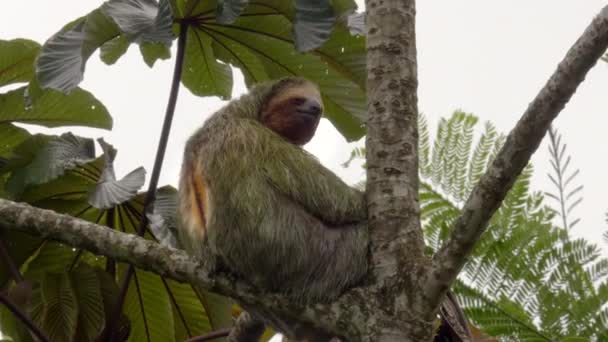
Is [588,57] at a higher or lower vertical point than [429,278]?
higher

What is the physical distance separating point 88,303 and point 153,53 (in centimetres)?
167

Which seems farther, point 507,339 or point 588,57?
point 507,339

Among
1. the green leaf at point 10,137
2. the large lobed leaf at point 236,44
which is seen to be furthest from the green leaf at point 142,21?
the green leaf at point 10,137

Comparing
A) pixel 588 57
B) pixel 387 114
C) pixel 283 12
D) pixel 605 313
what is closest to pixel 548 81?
pixel 588 57

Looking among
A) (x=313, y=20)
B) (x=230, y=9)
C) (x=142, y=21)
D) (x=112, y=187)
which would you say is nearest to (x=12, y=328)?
(x=112, y=187)

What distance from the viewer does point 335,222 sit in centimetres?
411

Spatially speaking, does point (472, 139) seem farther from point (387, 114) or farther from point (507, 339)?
point (387, 114)

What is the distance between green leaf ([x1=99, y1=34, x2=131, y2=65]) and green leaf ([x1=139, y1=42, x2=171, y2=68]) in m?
0.30

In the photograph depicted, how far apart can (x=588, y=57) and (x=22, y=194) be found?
3.34m

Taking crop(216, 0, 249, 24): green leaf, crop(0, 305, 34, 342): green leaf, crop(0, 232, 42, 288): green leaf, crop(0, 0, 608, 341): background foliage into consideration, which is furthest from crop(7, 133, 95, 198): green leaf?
crop(216, 0, 249, 24): green leaf

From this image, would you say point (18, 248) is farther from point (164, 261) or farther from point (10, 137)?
point (164, 261)

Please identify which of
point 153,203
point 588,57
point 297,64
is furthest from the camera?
point 297,64

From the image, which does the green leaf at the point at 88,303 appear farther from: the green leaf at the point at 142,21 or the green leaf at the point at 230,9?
the green leaf at the point at 230,9

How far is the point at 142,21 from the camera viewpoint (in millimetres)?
4289
